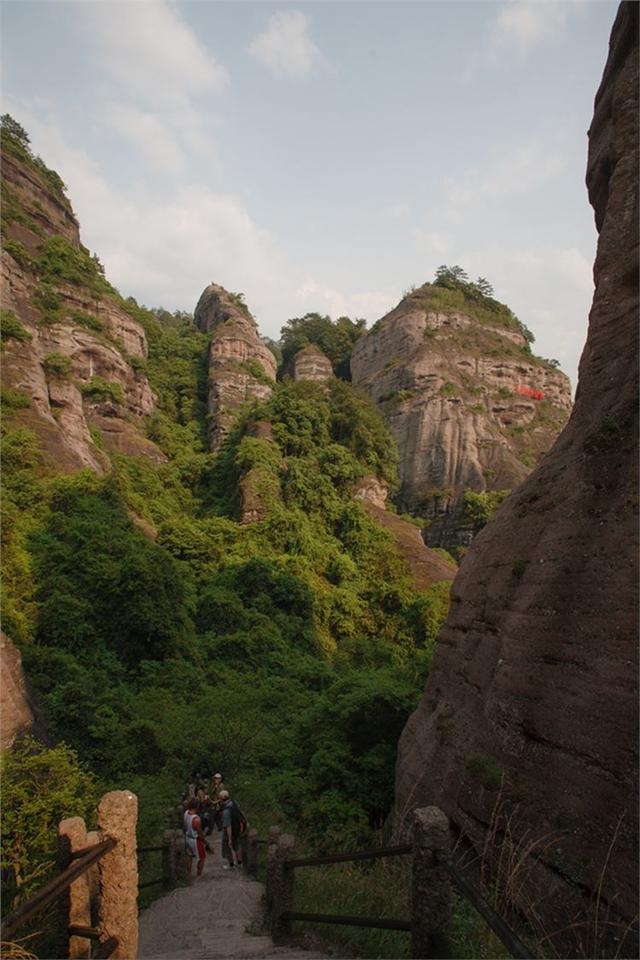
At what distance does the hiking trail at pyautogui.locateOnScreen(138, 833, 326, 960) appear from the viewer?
489 cm

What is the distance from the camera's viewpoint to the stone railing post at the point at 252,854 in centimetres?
905

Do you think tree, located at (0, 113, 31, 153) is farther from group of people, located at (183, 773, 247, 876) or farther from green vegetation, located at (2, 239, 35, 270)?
group of people, located at (183, 773, 247, 876)

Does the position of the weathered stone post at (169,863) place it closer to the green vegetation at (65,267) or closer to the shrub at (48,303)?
the shrub at (48,303)

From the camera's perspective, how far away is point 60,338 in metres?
35.0

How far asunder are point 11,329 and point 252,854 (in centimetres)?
3000

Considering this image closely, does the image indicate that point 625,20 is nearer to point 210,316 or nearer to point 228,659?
point 228,659

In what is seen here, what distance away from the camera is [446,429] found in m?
45.4

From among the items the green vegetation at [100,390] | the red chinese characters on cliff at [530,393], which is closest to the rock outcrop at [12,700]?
the green vegetation at [100,390]

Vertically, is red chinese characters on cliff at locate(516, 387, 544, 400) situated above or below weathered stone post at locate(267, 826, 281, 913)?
above

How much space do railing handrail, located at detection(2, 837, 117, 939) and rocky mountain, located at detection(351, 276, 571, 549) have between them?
1535 inches

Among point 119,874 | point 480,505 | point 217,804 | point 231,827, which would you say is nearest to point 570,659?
point 119,874

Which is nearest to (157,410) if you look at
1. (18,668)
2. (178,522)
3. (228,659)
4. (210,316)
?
(178,522)

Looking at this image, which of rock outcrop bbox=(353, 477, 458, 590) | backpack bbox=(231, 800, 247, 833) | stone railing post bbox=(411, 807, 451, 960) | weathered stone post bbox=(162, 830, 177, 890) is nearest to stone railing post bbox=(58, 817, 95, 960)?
stone railing post bbox=(411, 807, 451, 960)

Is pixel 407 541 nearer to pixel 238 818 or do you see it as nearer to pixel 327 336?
pixel 238 818
